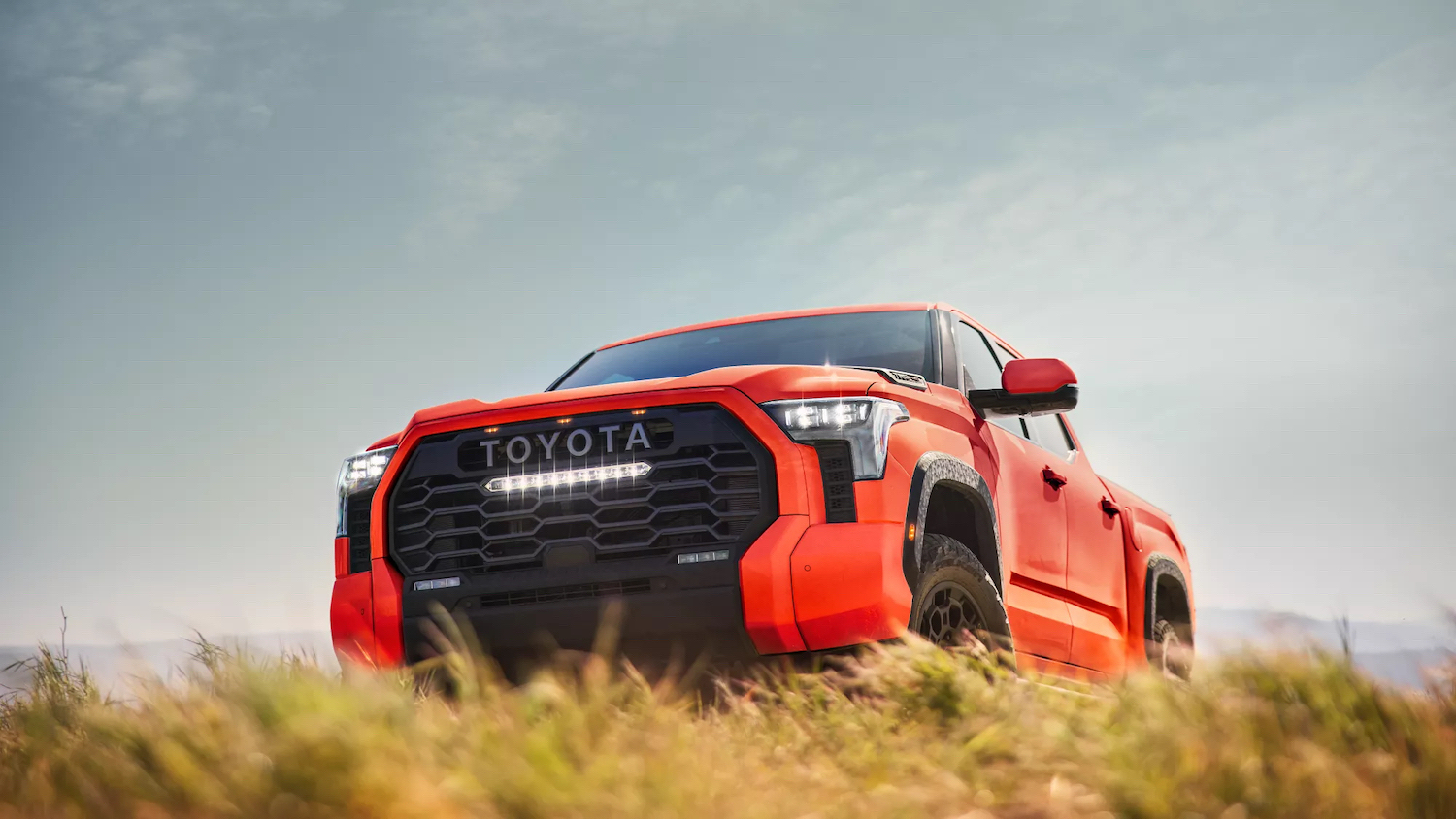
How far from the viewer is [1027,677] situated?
3805 mm

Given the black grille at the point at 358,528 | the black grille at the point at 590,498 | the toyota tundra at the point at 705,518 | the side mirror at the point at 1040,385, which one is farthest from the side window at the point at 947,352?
the black grille at the point at 358,528

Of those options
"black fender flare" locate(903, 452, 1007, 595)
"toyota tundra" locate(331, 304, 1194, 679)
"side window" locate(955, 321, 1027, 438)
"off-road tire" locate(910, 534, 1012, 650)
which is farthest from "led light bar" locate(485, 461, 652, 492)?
"side window" locate(955, 321, 1027, 438)

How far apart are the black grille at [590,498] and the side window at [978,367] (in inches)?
61.7

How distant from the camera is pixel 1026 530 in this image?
5.12 m

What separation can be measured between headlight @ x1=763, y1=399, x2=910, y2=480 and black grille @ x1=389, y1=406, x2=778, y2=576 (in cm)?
14

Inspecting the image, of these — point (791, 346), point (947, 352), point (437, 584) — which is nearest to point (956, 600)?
point (947, 352)

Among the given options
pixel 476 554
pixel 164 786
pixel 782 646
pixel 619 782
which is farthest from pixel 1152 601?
pixel 164 786

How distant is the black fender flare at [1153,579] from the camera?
6797 millimetres

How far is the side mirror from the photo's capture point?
4.82 m

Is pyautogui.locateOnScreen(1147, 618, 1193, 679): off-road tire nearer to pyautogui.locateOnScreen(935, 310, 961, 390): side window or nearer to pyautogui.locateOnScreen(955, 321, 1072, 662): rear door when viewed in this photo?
Answer: pyautogui.locateOnScreen(955, 321, 1072, 662): rear door

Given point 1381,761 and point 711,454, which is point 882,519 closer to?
point 711,454

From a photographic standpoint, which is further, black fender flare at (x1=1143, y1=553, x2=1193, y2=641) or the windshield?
black fender flare at (x1=1143, y1=553, x2=1193, y2=641)

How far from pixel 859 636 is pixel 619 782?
1600 millimetres

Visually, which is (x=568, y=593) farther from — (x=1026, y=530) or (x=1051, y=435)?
(x=1051, y=435)
